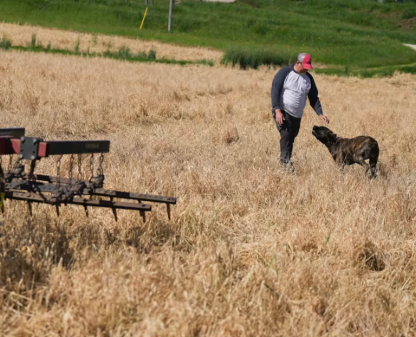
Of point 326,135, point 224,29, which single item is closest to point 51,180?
point 326,135

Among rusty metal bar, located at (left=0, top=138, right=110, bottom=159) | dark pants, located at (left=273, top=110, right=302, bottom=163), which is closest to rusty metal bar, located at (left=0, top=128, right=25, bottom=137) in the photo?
rusty metal bar, located at (left=0, top=138, right=110, bottom=159)

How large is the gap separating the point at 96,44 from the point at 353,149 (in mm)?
28844

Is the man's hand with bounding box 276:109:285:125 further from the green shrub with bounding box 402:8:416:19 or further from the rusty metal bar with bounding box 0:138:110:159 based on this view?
the green shrub with bounding box 402:8:416:19

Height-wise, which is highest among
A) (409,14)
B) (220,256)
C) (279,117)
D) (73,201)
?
(409,14)

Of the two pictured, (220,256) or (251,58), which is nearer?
(220,256)

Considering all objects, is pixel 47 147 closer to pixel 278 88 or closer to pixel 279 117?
pixel 279 117

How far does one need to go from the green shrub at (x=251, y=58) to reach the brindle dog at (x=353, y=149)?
21647mm

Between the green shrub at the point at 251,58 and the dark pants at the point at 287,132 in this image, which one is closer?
the dark pants at the point at 287,132

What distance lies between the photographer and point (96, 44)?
34.8 metres

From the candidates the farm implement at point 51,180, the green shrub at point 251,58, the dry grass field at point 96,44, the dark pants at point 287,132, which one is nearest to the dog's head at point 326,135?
the dark pants at point 287,132

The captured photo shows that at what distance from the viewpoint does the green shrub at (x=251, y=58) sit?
30.7 metres

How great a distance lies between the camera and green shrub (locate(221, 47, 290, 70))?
30719mm

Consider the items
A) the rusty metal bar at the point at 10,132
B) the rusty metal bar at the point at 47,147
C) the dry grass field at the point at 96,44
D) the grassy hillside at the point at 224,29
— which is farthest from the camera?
the grassy hillside at the point at 224,29

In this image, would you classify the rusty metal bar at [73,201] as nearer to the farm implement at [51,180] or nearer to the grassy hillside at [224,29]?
the farm implement at [51,180]
